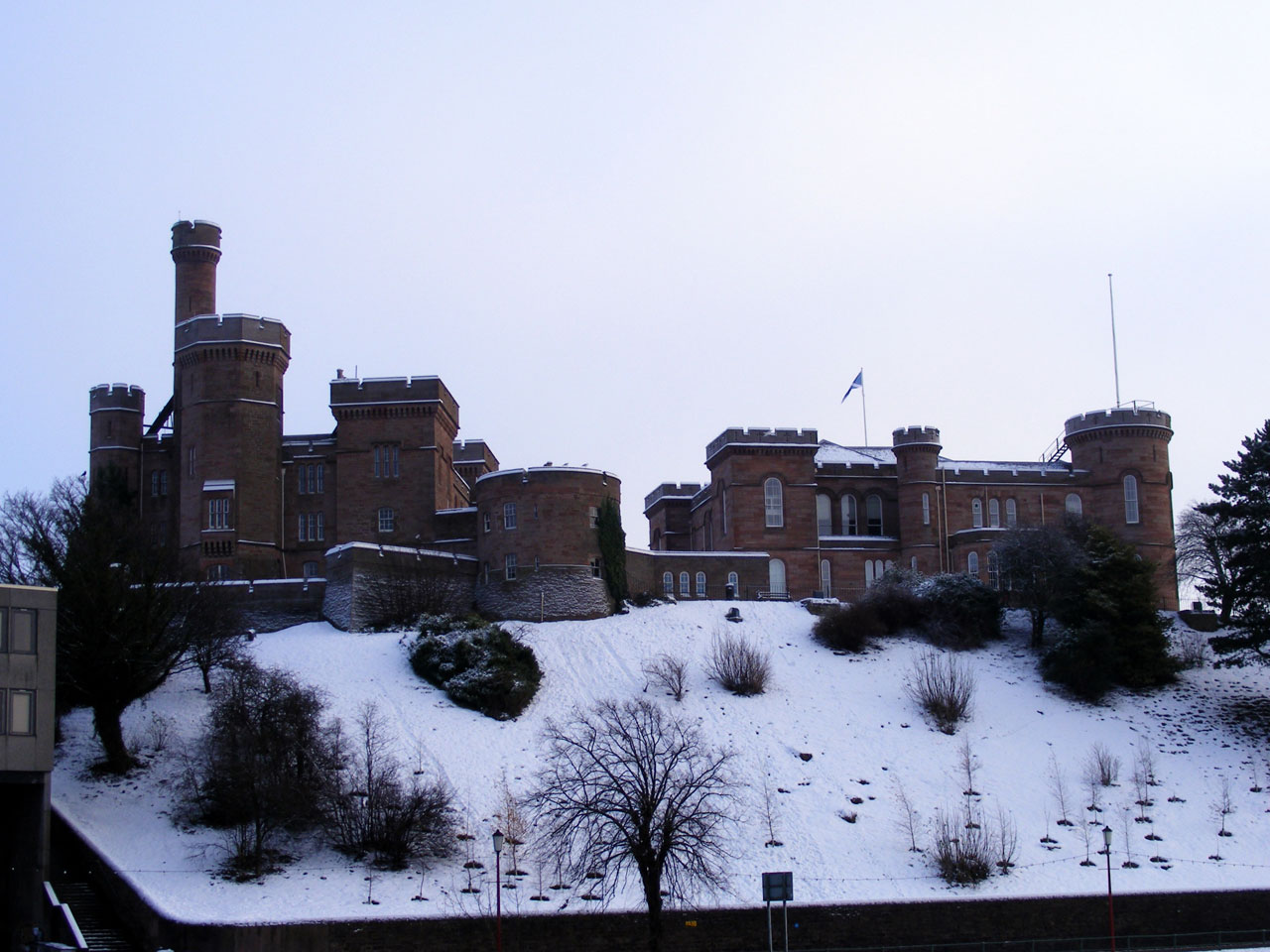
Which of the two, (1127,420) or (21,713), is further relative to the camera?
(1127,420)

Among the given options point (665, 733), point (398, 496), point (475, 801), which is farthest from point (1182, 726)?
point (398, 496)

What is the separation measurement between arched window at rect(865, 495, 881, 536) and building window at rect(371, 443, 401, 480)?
2361 cm

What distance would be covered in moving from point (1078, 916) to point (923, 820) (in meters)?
5.78

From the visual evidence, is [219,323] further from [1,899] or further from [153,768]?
[1,899]

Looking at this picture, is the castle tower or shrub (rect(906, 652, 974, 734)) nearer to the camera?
shrub (rect(906, 652, 974, 734))

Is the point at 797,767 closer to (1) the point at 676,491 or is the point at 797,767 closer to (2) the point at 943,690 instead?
(2) the point at 943,690

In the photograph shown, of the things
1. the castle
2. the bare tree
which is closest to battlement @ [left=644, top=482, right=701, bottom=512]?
the castle

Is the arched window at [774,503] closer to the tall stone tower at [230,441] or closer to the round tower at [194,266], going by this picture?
the tall stone tower at [230,441]

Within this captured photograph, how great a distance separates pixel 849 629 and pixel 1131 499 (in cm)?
2300

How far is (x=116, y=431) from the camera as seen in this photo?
69312mm

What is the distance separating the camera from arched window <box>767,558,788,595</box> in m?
70.9

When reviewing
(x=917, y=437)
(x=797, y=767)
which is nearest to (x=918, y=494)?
(x=917, y=437)

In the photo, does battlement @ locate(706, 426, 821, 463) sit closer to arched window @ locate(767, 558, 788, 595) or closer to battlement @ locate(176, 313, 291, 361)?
arched window @ locate(767, 558, 788, 595)

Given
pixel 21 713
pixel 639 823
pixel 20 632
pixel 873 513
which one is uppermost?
pixel 873 513
